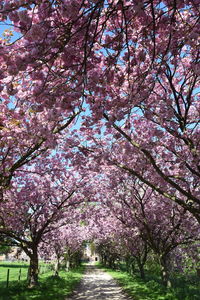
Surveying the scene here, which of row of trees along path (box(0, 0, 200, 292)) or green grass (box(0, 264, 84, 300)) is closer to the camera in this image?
row of trees along path (box(0, 0, 200, 292))

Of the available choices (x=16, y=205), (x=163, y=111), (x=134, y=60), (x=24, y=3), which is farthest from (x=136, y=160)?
(x=24, y=3)

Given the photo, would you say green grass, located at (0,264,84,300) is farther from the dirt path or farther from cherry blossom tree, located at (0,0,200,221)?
cherry blossom tree, located at (0,0,200,221)

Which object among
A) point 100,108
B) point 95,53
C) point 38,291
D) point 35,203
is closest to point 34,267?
point 38,291

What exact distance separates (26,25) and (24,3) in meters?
0.45

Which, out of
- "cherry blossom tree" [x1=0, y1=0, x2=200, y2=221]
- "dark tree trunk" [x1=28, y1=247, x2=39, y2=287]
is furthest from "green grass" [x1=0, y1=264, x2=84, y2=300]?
"cherry blossom tree" [x1=0, y1=0, x2=200, y2=221]

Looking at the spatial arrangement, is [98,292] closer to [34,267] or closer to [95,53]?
[34,267]

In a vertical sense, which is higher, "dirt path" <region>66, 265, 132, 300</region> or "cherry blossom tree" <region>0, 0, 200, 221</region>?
"cherry blossom tree" <region>0, 0, 200, 221</region>

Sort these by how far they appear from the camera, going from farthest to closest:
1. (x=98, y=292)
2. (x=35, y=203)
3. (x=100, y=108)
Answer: (x=35, y=203) < (x=98, y=292) < (x=100, y=108)

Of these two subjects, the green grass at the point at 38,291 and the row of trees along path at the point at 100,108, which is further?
the green grass at the point at 38,291

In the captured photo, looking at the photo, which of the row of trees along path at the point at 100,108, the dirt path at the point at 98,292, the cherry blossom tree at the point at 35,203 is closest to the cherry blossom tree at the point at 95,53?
the row of trees along path at the point at 100,108

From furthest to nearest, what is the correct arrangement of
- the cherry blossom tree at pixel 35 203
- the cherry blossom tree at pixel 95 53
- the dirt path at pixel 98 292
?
the cherry blossom tree at pixel 35 203 → the dirt path at pixel 98 292 → the cherry blossom tree at pixel 95 53

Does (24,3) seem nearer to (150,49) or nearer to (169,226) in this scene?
(150,49)

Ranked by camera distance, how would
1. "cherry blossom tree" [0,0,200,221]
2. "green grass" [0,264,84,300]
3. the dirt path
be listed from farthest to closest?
the dirt path, "green grass" [0,264,84,300], "cherry blossom tree" [0,0,200,221]

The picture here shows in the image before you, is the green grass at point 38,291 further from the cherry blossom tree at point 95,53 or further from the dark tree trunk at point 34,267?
the cherry blossom tree at point 95,53
